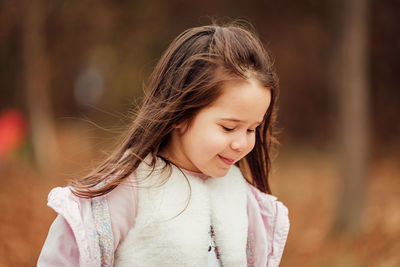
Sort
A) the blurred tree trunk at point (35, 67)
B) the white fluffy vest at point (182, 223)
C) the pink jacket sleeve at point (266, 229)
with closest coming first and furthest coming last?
the white fluffy vest at point (182, 223) < the pink jacket sleeve at point (266, 229) < the blurred tree trunk at point (35, 67)

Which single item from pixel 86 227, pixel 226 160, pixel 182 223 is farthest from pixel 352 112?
pixel 86 227

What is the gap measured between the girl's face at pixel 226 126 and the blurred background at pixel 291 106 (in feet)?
5.91

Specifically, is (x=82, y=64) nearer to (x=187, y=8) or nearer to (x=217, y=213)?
(x=187, y=8)

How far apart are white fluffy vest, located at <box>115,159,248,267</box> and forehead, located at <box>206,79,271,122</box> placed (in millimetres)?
318

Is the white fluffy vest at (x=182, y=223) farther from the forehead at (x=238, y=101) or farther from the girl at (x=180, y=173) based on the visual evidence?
the forehead at (x=238, y=101)

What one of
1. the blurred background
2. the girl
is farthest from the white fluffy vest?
the blurred background

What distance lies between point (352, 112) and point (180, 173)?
3542 millimetres

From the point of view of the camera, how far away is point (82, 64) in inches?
524

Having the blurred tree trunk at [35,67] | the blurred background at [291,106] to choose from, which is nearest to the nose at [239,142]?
the blurred background at [291,106]

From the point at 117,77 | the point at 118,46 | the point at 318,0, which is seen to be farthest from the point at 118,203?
the point at 117,77

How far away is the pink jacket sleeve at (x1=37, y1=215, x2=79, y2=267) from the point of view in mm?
1641

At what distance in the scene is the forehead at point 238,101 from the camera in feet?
5.55

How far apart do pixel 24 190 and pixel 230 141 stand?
19.1 ft

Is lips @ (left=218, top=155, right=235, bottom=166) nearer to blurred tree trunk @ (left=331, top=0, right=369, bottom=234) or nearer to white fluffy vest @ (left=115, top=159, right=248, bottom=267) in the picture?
white fluffy vest @ (left=115, top=159, right=248, bottom=267)
